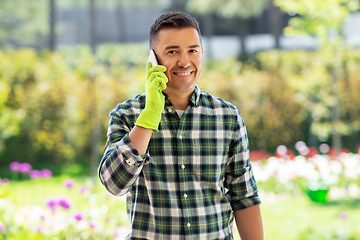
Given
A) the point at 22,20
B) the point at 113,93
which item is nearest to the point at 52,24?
the point at 22,20

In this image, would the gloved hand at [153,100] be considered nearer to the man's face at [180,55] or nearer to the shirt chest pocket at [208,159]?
the man's face at [180,55]

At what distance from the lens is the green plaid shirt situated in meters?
1.10

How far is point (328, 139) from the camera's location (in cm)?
602

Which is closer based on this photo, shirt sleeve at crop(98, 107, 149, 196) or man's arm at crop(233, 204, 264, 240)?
shirt sleeve at crop(98, 107, 149, 196)

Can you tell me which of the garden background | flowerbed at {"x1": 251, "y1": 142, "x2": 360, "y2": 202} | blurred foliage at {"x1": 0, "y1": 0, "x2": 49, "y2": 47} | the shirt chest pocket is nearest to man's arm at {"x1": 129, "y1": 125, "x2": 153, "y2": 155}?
the shirt chest pocket

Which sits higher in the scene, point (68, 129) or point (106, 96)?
point (106, 96)

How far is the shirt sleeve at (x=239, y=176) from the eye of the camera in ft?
4.00

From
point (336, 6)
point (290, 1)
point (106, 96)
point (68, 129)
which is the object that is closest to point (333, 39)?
point (336, 6)

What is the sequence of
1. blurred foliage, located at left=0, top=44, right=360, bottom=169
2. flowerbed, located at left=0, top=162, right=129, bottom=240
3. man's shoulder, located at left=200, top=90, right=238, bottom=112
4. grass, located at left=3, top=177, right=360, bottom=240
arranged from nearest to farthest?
1. man's shoulder, located at left=200, top=90, right=238, bottom=112
2. flowerbed, located at left=0, top=162, right=129, bottom=240
3. grass, located at left=3, top=177, right=360, bottom=240
4. blurred foliage, located at left=0, top=44, right=360, bottom=169

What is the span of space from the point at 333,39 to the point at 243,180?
160 inches

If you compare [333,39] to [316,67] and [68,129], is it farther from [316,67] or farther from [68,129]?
[68,129]

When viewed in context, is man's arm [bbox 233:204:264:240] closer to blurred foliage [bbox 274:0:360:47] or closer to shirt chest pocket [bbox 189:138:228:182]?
shirt chest pocket [bbox 189:138:228:182]

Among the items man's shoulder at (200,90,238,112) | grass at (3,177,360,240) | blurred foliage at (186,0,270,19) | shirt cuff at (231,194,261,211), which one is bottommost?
grass at (3,177,360,240)

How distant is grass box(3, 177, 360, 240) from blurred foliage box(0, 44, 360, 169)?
1.20m
